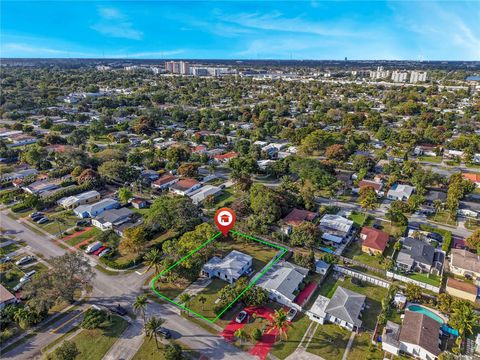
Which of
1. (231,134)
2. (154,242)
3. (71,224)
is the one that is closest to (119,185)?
(71,224)

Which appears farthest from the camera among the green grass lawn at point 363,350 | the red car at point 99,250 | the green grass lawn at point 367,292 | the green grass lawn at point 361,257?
the red car at point 99,250

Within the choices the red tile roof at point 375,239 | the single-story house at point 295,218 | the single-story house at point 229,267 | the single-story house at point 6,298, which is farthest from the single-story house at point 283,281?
the single-story house at point 6,298

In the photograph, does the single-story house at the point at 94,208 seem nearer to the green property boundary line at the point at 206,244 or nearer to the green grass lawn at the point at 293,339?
the green property boundary line at the point at 206,244

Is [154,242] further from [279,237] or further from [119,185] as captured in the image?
[119,185]

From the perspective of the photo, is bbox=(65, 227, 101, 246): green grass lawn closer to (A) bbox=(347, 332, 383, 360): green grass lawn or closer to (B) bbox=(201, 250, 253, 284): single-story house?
(B) bbox=(201, 250, 253, 284): single-story house

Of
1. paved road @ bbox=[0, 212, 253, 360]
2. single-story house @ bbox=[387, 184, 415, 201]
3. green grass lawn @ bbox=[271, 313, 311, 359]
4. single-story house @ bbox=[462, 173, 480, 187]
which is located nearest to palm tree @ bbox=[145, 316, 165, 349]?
paved road @ bbox=[0, 212, 253, 360]
